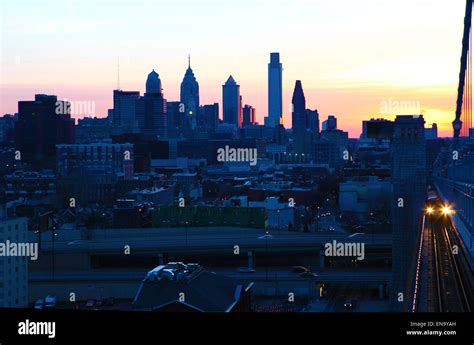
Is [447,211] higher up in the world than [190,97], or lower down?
lower down

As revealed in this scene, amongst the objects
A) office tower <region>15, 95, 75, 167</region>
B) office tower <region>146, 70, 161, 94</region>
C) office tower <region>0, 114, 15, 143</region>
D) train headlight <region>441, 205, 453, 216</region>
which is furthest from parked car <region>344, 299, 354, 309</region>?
office tower <region>146, 70, 161, 94</region>

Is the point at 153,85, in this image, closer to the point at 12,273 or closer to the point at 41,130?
the point at 41,130

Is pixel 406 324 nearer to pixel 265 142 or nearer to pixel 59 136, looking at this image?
pixel 59 136

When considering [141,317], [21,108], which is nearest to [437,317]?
[141,317]

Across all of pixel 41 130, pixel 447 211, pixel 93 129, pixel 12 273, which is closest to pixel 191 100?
pixel 93 129

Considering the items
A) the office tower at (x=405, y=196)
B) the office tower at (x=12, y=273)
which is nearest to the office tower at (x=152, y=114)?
the office tower at (x=405, y=196)
